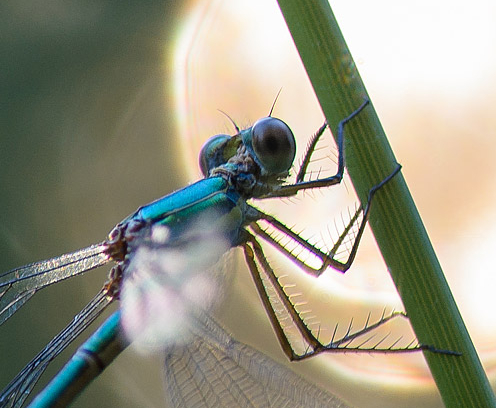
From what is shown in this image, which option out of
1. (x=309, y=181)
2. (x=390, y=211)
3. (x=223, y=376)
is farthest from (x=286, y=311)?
(x=390, y=211)

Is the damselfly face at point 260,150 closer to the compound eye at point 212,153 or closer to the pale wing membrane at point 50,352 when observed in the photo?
the compound eye at point 212,153

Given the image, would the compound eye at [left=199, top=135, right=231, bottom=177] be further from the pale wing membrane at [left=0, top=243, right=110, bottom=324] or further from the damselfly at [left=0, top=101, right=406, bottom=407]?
the pale wing membrane at [left=0, top=243, right=110, bottom=324]

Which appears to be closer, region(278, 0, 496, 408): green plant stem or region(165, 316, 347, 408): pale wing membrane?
region(278, 0, 496, 408): green plant stem

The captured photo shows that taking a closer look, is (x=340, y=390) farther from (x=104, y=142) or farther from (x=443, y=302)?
(x=443, y=302)

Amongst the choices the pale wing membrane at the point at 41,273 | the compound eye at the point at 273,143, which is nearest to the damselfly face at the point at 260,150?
the compound eye at the point at 273,143

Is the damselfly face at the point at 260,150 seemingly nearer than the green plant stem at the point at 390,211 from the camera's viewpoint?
No

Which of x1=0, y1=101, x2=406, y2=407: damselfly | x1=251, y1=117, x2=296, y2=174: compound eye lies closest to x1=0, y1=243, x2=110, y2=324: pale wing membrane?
x1=0, y1=101, x2=406, y2=407: damselfly

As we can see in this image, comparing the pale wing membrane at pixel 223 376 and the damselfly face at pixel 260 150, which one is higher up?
the damselfly face at pixel 260 150
